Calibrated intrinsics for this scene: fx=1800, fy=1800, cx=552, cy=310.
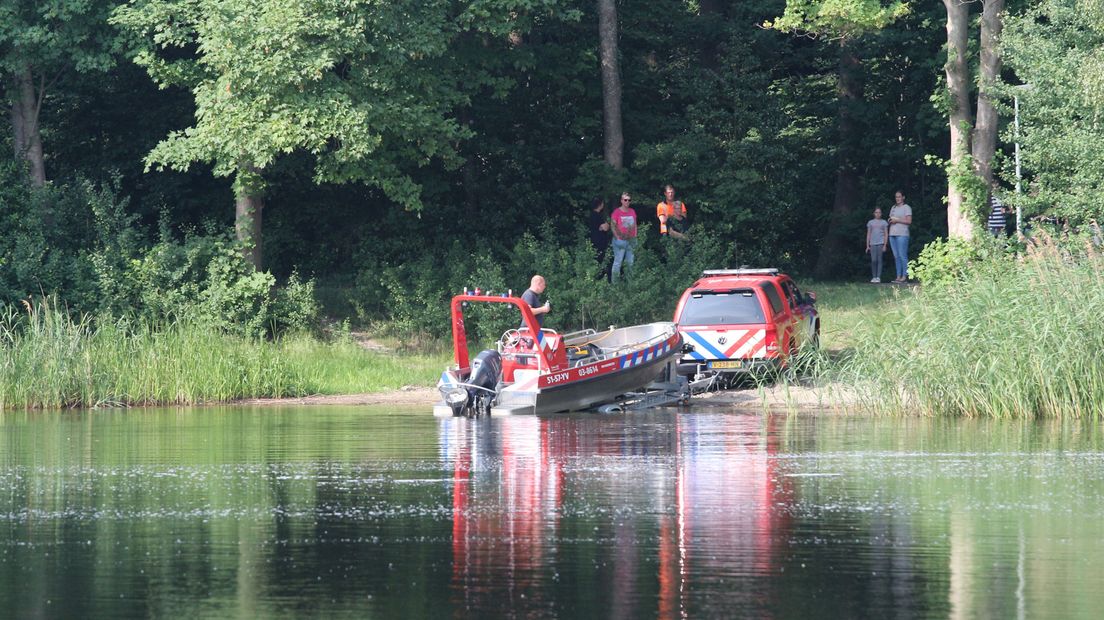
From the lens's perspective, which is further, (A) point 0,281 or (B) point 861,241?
(B) point 861,241

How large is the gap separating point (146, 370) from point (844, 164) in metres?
23.1

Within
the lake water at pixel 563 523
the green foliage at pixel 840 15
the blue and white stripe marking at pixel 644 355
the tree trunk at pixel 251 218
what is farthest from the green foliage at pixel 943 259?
the tree trunk at pixel 251 218

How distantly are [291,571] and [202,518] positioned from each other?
Result: 109 inches

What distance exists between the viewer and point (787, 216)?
46469mm

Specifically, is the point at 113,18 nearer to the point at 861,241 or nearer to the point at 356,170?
the point at 356,170

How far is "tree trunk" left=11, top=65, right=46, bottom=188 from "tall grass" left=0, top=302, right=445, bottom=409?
6.09 metres

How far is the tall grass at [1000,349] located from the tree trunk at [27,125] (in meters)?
18.7

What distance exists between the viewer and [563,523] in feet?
46.9

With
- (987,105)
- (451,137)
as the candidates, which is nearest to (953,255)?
(987,105)

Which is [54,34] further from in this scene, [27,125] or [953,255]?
[953,255]

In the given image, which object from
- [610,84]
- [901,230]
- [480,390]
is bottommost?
[480,390]

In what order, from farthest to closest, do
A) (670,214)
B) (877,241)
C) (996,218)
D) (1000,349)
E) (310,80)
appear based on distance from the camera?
1. (877,241)
2. (670,214)
3. (996,218)
4. (310,80)
5. (1000,349)

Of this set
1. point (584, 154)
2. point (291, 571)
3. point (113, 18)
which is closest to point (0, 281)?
point (113, 18)

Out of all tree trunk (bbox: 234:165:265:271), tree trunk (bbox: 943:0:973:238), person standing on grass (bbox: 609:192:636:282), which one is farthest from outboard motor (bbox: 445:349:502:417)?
tree trunk (bbox: 943:0:973:238)
